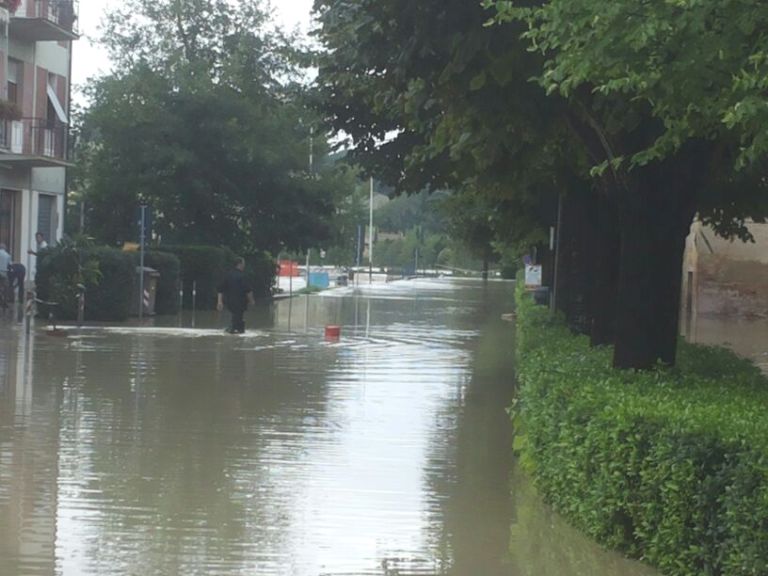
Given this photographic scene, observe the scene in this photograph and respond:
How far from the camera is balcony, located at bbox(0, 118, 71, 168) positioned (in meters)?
38.5

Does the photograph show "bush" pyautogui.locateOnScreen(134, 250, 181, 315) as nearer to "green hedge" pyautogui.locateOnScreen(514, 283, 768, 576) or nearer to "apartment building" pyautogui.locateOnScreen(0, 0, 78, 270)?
"apartment building" pyautogui.locateOnScreen(0, 0, 78, 270)

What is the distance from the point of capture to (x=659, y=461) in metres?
8.28

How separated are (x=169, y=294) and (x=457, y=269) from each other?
9309 centimetres

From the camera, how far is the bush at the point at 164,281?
3688cm

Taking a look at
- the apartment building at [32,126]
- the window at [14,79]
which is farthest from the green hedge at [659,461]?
the window at [14,79]

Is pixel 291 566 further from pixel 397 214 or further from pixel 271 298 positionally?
pixel 397 214

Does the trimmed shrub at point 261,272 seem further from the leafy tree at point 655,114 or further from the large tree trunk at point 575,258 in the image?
the leafy tree at point 655,114

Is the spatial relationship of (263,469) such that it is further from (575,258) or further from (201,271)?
(201,271)

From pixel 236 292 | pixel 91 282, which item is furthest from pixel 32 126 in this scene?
pixel 236 292

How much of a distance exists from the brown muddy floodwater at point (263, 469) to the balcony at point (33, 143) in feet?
49.7

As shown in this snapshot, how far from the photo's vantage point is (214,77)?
4944 centimetres

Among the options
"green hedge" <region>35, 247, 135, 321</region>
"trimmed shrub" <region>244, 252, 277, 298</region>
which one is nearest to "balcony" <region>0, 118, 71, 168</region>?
"green hedge" <region>35, 247, 135, 321</region>

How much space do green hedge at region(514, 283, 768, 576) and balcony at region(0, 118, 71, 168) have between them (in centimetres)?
2840

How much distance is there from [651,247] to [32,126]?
97.4 feet
